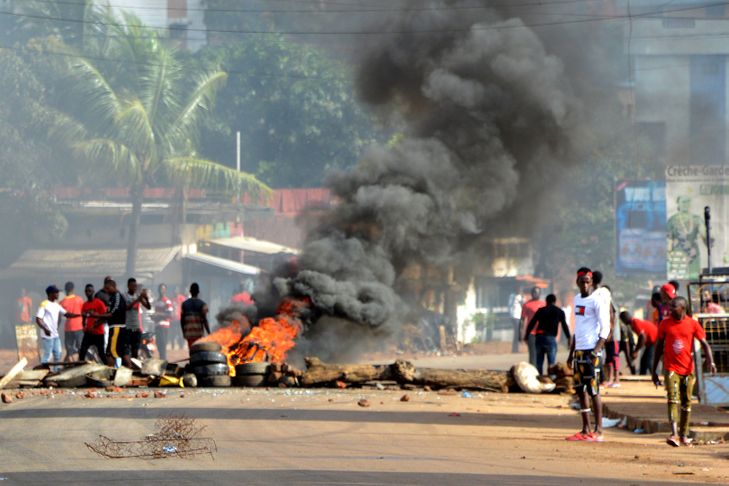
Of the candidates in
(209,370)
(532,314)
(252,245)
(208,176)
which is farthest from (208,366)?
(252,245)

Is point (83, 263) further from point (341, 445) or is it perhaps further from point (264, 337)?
point (341, 445)

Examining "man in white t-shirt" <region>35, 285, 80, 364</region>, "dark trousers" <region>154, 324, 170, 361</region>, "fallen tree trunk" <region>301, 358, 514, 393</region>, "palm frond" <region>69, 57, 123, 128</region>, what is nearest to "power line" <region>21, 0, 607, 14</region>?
"palm frond" <region>69, 57, 123, 128</region>

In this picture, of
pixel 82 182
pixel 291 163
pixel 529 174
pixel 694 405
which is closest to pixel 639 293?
pixel 291 163

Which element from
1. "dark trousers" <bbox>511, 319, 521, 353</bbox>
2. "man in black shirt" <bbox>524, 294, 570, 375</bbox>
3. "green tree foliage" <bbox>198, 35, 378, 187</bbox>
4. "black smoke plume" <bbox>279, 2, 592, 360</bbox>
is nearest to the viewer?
"man in black shirt" <bbox>524, 294, 570, 375</bbox>

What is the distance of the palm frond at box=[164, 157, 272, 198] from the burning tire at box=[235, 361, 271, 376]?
75.8 ft

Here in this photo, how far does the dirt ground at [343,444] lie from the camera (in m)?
8.95

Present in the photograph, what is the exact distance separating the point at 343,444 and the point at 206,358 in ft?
25.0

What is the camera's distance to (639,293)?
46.2 meters

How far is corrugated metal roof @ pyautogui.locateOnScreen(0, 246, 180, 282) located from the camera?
1628 inches

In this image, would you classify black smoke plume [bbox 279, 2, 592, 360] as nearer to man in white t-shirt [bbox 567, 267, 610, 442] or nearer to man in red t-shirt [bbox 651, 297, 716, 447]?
man in white t-shirt [bbox 567, 267, 610, 442]

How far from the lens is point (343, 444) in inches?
434

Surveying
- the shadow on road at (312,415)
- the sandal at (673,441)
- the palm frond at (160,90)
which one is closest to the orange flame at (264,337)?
the shadow on road at (312,415)

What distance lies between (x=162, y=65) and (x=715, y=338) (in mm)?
31169

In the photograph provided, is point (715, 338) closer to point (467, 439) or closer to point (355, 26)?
point (467, 439)
